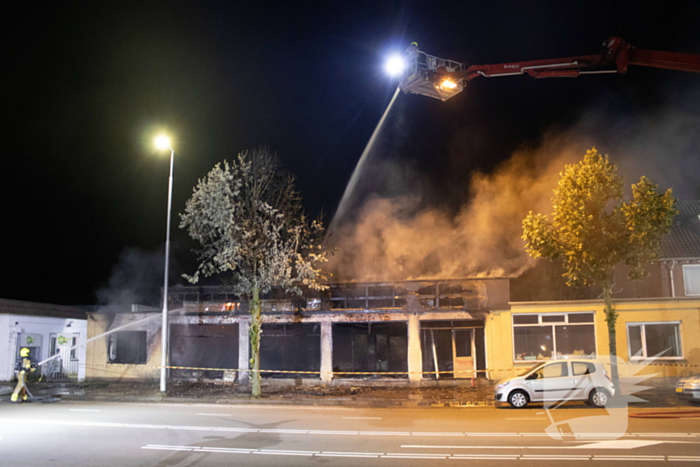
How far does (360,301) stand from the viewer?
2256cm

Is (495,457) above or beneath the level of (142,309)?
beneath

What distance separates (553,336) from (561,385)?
6506mm

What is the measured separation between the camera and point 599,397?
1452 cm

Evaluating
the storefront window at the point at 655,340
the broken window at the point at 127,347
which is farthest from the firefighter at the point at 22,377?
the storefront window at the point at 655,340

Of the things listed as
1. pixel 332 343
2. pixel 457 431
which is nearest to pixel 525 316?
pixel 332 343

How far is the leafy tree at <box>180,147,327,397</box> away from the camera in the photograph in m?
17.8

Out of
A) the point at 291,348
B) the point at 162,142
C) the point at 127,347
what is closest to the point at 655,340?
the point at 291,348

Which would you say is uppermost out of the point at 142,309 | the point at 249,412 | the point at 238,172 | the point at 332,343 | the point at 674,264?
the point at 238,172

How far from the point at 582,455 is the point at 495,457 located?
1.51 m

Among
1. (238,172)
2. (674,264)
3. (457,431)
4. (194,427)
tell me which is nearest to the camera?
(457,431)

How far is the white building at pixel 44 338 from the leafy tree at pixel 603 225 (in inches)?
917

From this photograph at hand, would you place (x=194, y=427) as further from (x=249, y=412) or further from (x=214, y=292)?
(x=214, y=292)

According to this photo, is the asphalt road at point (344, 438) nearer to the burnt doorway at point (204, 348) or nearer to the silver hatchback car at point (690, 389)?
the silver hatchback car at point (690, 389)

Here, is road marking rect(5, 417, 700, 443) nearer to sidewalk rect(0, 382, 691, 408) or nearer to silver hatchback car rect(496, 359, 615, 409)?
silver hatchback car rect(496, 359, 615, 409)
